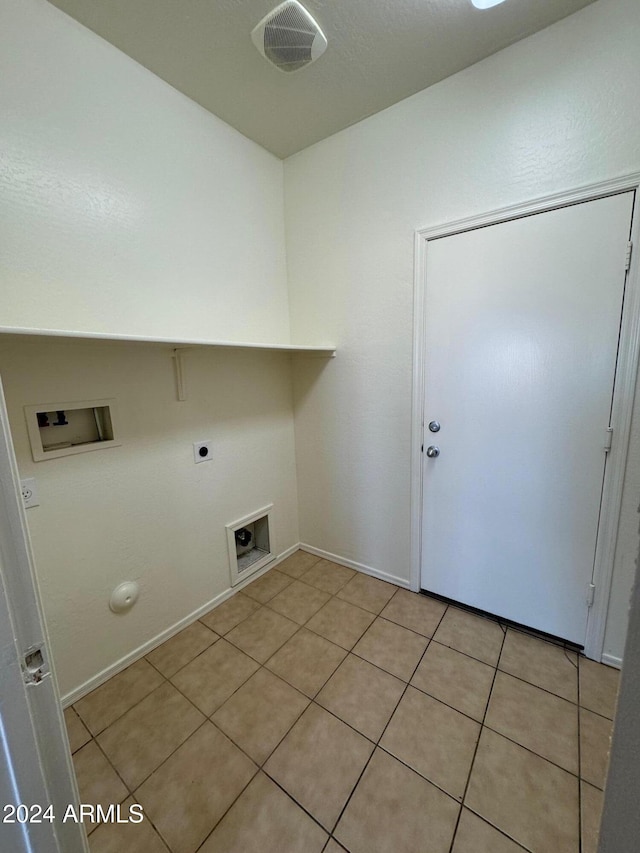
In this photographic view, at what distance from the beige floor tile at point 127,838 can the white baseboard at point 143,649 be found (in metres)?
0.50

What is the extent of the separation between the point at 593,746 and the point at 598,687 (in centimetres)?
30

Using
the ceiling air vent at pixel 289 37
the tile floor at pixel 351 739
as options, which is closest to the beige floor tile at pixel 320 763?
the tile floor at pixel 351 739

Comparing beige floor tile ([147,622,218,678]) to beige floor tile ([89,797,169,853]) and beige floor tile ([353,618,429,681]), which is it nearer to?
beige floor tile ([89,797,169,853])

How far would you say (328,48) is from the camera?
4.82ft

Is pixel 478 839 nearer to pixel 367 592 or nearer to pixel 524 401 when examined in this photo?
pixel 367 592

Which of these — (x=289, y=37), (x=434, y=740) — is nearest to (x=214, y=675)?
(x=434, y=740)

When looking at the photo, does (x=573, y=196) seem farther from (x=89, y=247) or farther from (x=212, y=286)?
(x=89, y=247)

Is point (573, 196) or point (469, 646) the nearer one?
point (573, 196)

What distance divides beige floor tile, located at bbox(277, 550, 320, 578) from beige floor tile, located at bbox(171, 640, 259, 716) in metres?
0.68

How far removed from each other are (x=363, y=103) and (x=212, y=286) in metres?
1.24

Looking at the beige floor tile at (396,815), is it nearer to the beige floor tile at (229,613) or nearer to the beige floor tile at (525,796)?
the beige floor tile at (525,796)

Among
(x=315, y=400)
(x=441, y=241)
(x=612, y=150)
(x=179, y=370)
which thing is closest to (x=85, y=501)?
(x=179, y=370)

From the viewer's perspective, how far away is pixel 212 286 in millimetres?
1902

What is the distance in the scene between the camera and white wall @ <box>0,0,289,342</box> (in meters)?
1.23
